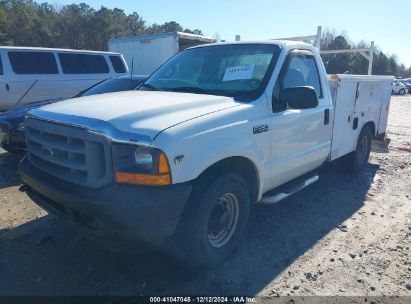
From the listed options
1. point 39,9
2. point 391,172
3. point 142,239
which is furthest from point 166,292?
point 39,9

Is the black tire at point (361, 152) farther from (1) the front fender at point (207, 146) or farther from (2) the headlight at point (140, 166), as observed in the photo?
(2) the headlight at point (140, 166)

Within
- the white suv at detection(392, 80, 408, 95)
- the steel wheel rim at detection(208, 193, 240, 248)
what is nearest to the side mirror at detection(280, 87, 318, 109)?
the steel wheel rim at detection(208, 193, 240, 248)

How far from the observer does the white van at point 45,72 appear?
9586 millimetres

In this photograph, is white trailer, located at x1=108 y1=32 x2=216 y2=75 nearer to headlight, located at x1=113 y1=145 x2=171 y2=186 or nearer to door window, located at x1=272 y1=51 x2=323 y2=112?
door window, located at x1=272 y1=51 x2=323 y2=112

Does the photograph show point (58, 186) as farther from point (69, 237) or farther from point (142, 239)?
point (69, 237)

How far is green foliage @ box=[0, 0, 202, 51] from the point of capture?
1500 inches

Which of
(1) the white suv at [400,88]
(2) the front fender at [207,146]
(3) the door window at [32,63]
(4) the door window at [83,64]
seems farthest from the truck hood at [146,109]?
(1) the white suv at [400,88]

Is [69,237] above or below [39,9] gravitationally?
below

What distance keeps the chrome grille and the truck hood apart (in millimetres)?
164

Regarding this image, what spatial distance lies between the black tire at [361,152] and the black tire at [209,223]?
11.0 ft

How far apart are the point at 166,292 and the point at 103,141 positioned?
133cm

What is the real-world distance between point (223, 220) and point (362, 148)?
4041 mm

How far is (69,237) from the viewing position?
3910 millimetres

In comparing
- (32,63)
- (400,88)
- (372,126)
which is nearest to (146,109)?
(372,126)
